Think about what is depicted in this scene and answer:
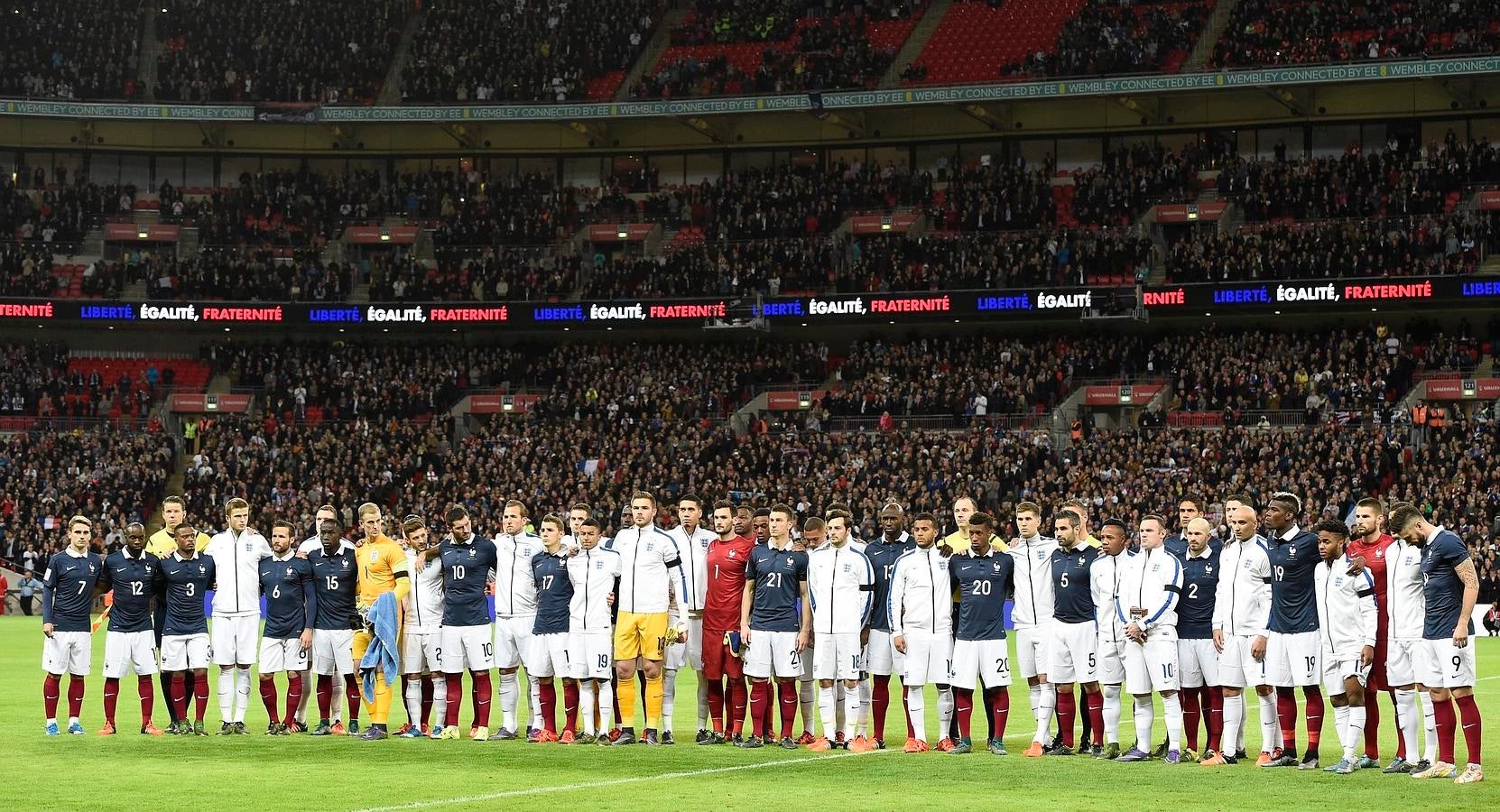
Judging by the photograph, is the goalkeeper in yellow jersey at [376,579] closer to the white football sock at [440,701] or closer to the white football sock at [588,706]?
the white football sock at [440,701]

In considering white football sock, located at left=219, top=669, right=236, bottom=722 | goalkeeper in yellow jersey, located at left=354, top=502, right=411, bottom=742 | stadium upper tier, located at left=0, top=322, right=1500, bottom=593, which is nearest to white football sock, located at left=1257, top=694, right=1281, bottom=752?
goalkeeper in yellow jersey, located at left=354, top=502, right=411, bottom=742

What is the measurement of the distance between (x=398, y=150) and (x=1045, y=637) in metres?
49.0

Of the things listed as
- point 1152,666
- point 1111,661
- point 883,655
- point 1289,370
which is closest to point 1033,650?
point 1111,661

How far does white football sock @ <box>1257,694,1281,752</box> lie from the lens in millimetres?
16016

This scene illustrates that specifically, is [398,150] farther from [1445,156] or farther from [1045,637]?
[1045,637]

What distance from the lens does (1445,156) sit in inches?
2035

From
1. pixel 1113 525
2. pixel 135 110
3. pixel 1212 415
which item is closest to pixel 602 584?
pixel 1113 525

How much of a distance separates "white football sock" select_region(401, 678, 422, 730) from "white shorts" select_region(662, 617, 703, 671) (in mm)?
2763

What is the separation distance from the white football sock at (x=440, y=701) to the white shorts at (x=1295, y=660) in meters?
8.47

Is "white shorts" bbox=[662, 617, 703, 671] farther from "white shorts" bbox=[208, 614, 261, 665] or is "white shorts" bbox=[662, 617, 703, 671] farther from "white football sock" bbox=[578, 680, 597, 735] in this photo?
"white shorts" bbox=[208, 614, 261, 665]

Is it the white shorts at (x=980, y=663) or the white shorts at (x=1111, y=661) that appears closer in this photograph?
the white shorts at (x=1111, y=661)

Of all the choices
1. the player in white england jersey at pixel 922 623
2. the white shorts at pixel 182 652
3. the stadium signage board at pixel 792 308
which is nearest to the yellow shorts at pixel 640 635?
the player in white england jersey at pixel 922 623

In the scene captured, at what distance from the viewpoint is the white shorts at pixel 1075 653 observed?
16.8 metres

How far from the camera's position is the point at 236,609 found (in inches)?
750
